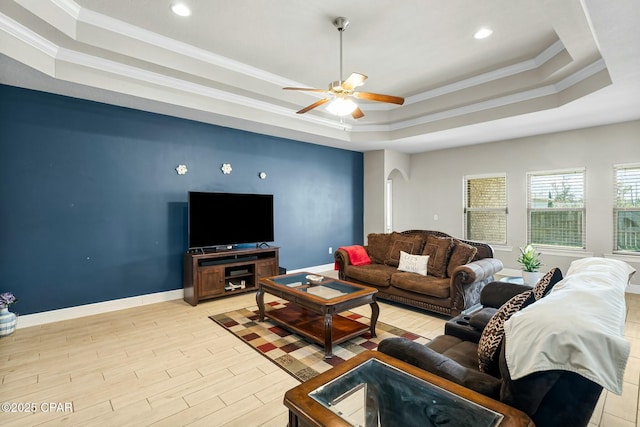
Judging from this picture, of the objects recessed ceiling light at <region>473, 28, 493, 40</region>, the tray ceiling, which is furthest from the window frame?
recessed ceiling light at <region>473, 28, 493, 40</region>

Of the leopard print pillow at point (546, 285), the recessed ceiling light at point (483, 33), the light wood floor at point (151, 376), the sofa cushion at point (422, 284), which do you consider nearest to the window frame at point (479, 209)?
the light wood floor at point (151, 376)

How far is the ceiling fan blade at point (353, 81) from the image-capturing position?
2.77 m

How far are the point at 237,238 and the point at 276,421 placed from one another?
3.22m

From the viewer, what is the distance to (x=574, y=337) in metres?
1.04

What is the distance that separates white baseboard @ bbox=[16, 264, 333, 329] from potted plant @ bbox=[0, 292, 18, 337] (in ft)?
0.65

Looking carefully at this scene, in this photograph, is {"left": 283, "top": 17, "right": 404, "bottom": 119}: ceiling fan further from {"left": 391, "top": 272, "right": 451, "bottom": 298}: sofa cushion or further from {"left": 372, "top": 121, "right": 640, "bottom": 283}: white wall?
{"left": 372, "top": 121, "right": 640, "bottom": 283}: white wall

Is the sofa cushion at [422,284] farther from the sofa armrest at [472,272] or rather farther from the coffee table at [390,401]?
the coffee table at [390,401]

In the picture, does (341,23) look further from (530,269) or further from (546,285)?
(530,269)

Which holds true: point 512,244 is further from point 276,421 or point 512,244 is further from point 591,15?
point 276,421

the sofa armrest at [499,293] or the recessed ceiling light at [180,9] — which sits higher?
the recessed ceiling light at [180,9]

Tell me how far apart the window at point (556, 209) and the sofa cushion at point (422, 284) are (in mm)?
3220

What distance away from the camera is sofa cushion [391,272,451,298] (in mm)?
3738

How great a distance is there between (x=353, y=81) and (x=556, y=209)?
4957 millimetres


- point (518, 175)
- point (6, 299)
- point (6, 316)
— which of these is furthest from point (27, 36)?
point (518, 175)
